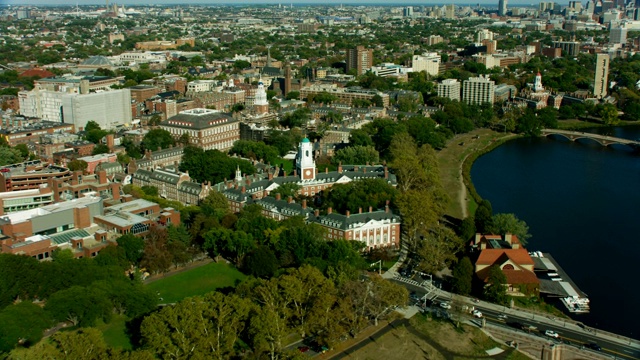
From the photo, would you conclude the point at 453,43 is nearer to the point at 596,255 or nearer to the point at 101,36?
the point at 101,36

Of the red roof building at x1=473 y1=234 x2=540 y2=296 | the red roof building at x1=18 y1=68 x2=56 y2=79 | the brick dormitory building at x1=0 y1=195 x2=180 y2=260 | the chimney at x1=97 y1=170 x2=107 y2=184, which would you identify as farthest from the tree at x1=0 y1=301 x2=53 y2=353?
the red roof building at x1=18 y1=68 x2=56 y2=79

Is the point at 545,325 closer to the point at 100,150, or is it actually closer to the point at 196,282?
the point at 196,282

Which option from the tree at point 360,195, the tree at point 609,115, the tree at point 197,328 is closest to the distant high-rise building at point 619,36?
the tree at point 609,115

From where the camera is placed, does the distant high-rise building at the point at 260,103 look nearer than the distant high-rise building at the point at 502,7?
Yes

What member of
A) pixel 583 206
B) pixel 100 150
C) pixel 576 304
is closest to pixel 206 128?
pixel 100 150

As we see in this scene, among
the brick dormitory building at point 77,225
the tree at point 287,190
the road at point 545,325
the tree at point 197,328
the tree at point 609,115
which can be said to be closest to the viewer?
the tree at point 197,328

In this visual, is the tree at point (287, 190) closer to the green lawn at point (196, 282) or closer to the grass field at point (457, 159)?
the green lawn at point (196, 282)

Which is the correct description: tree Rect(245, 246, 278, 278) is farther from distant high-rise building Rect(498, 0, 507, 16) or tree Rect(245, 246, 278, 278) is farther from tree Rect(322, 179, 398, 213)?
distant high-rise building Rect(498, 0, 507, 16)

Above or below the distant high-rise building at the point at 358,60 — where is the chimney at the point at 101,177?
below
